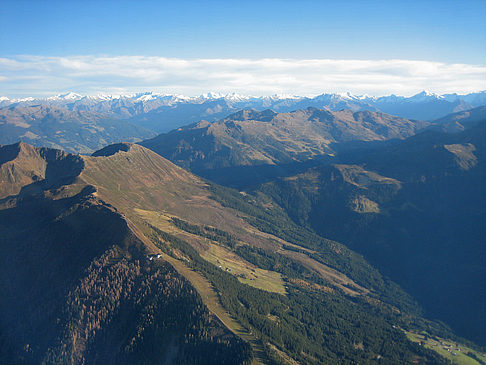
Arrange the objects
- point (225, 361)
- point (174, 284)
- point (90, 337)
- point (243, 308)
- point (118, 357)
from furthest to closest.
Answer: point (243, 308)
point (174, 284)
point (90, 337)
point (118, 357)
point (225, 361)

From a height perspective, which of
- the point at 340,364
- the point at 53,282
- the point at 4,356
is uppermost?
the point at 53,282

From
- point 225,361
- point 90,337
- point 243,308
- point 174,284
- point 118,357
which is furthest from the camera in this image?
point 243,308

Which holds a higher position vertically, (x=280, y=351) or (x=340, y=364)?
(x=280, y=351)

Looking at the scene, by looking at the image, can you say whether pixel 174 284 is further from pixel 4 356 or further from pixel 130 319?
pixel 4 356

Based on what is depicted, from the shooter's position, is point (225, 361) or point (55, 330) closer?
point (225, 361)

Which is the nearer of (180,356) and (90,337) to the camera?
(180,356)

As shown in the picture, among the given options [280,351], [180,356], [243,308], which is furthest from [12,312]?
[280,351]

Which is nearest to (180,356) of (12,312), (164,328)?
(164,328)

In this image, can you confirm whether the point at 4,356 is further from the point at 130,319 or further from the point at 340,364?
the point at 340,364

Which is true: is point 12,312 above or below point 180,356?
below
